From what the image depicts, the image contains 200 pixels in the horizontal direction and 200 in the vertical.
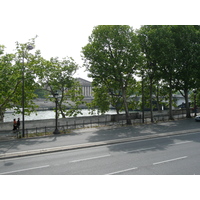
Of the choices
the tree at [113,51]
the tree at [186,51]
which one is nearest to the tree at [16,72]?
the tree at [113,51]

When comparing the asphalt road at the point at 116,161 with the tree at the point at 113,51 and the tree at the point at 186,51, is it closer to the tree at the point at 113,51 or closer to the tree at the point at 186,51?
the tree at the point at 113,51

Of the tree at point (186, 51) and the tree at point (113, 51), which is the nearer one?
the tree at point (113, 51)

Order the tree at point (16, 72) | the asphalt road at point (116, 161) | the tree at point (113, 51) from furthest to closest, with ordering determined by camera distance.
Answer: the tree at point (113, 51) → the tree at point (16, 72) → the asphalt road at point (116, 161)

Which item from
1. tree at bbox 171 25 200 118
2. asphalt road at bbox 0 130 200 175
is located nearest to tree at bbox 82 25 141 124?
tree at bbox 171 25 200 118

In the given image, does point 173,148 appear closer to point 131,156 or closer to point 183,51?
point 131,156

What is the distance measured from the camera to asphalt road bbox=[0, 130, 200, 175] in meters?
9.99

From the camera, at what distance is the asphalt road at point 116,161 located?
9992 millimetres

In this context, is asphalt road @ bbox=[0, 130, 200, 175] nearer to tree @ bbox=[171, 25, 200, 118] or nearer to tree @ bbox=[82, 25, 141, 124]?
tree @ bbox=[82, 25, 141, 124]

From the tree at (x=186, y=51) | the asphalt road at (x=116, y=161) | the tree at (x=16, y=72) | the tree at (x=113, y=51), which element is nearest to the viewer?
the asphalt road at (x=116, y=161)

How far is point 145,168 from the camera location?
1022cm

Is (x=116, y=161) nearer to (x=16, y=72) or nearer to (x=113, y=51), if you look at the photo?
(x=16, y=72)

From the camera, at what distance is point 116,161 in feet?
38.5

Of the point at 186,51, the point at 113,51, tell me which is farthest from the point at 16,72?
the point at 186,51

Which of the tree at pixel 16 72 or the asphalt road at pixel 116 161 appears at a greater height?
the tree at pixel 16 72
